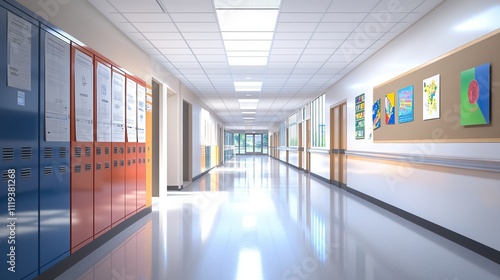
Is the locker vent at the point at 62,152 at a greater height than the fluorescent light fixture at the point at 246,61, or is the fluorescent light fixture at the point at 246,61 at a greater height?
the fluorescent light fixture at the point at 246,61

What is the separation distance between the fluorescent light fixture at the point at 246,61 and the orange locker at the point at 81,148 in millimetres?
3654

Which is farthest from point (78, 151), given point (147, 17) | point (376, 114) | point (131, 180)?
point (376, 114)

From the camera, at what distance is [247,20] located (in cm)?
523

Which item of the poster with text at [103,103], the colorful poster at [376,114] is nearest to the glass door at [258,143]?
the colorful poster at [376,114]

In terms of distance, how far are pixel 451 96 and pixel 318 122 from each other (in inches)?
359

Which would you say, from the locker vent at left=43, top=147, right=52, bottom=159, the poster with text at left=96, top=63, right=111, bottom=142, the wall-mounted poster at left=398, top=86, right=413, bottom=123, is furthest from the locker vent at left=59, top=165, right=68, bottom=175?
the wall-mounted poster at left=398, top=86, right=413, bottom=123

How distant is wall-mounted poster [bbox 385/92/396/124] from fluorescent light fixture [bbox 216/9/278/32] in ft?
8.34

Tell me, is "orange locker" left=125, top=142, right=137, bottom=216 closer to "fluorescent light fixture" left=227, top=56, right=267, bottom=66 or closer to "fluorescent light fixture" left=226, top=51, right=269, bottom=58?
"fluorescent light fixture" left=226, top=51, right=269, bottom=58

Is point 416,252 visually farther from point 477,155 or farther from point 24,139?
point 24,139

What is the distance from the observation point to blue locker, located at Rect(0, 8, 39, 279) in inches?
102

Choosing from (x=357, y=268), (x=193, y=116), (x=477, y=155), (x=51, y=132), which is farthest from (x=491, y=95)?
(x=193, y=116)

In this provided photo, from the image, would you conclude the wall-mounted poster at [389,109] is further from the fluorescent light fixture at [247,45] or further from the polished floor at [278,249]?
the fluorescent light fixture at [247,45]

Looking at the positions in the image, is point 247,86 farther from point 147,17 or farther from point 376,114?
point 147,17

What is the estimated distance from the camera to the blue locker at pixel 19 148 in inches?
102
